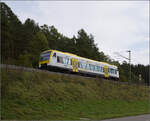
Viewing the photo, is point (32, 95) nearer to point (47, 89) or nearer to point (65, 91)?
point (47, 89)

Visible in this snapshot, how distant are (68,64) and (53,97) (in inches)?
382

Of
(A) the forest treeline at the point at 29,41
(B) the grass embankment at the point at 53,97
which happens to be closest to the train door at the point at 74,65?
(B) the grass embankment at the point at 53,97

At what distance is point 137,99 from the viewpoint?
35.6 m

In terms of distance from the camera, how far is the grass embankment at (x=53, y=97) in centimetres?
1681

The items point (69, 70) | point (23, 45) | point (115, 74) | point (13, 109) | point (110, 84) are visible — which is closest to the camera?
point (13, 109)

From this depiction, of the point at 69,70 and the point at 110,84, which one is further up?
the point at 69,70

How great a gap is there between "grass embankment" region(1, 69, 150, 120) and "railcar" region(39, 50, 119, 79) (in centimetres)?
265

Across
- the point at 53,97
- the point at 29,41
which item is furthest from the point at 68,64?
the point at 29,41

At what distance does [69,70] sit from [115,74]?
14.6 m

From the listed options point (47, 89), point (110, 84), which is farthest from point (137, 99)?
point (47, 89)

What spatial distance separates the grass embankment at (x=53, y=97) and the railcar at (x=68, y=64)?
8.70 ft

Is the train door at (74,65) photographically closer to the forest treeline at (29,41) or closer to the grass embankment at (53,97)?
the grass embankment at (53,97)

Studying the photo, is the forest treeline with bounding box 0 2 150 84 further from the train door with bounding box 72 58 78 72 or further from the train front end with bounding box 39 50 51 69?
the train door with bounding box 72 58 78 72

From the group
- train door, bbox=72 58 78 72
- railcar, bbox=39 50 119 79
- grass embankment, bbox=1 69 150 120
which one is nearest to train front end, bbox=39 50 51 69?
railcar, bbox=39 50 119 79
